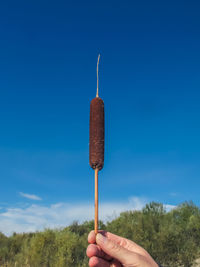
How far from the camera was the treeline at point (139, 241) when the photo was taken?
16641 millimetres

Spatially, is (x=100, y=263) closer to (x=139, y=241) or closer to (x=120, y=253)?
(x=120, y=253)

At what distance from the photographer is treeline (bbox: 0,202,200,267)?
1664cm

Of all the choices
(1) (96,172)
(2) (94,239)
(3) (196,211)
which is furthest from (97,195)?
(3) (196,211)

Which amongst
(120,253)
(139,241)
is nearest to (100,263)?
(120,253)

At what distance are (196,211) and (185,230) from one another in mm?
3754

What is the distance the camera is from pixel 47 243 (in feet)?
58.3

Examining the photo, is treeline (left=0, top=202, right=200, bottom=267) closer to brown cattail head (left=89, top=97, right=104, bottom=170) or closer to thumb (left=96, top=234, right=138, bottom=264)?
thumb (left=96, top=234, right=138, bottom=264)

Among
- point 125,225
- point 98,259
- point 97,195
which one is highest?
point 125,225

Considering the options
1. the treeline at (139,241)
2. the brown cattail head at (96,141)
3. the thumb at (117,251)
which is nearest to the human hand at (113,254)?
the thumb at (117,251)

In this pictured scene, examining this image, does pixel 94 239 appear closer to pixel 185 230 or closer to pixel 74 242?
pixel 74 242

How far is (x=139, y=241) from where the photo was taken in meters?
18.8

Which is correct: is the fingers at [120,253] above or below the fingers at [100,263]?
above

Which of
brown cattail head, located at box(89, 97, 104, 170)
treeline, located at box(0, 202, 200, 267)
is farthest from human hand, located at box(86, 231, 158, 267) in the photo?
treeline, located at box(0, 202, 200, 267)

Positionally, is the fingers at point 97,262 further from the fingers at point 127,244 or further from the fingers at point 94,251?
the fingers at point 127,244
